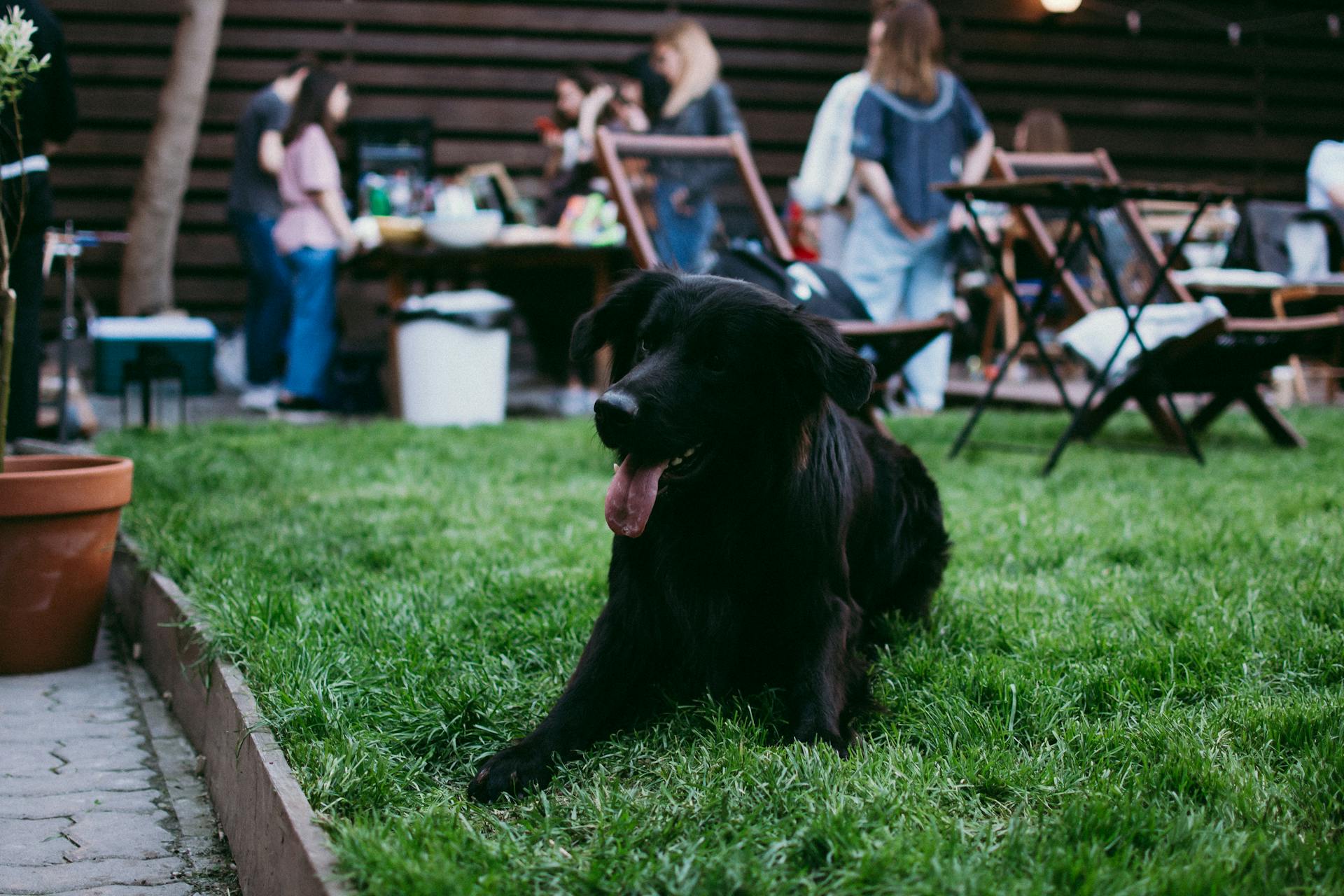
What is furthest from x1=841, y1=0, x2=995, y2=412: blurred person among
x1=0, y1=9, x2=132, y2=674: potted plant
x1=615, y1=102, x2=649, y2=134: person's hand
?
x1=0, y1=9, x2=132, y2=674: potted plant

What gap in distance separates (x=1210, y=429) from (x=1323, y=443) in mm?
823

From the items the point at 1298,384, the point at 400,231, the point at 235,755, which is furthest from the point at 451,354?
the point at 1298,384

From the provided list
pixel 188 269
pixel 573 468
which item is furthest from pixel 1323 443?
pixel 188 269

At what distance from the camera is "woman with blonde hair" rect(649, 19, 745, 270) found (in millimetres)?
5621

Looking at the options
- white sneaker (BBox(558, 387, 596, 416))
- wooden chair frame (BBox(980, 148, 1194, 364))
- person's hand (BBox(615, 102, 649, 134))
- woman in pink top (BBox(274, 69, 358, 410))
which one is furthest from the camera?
person's hand (BBox(615, 102, 649, 134))

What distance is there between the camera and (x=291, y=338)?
25.2ft

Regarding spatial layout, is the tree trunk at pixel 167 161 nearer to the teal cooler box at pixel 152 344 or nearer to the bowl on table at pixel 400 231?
the teal cooler box at pixel 152 344

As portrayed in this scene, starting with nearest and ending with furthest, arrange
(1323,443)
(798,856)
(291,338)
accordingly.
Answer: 1. (798,856)
2. (1323,443)
3. (291,338)

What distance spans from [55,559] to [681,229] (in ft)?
11.3

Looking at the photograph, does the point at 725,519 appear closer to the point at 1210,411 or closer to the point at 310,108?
the point at 1210,411

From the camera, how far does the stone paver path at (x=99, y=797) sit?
6.16ft

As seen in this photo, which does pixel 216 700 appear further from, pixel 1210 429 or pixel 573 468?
pixel 1210 429

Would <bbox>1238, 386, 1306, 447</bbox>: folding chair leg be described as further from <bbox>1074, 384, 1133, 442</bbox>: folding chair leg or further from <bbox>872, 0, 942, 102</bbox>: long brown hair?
<bbox>872, 0, 942, 102</bbox>: long brown hair

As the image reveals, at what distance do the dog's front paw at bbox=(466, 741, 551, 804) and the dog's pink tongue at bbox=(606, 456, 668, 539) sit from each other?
392mm
